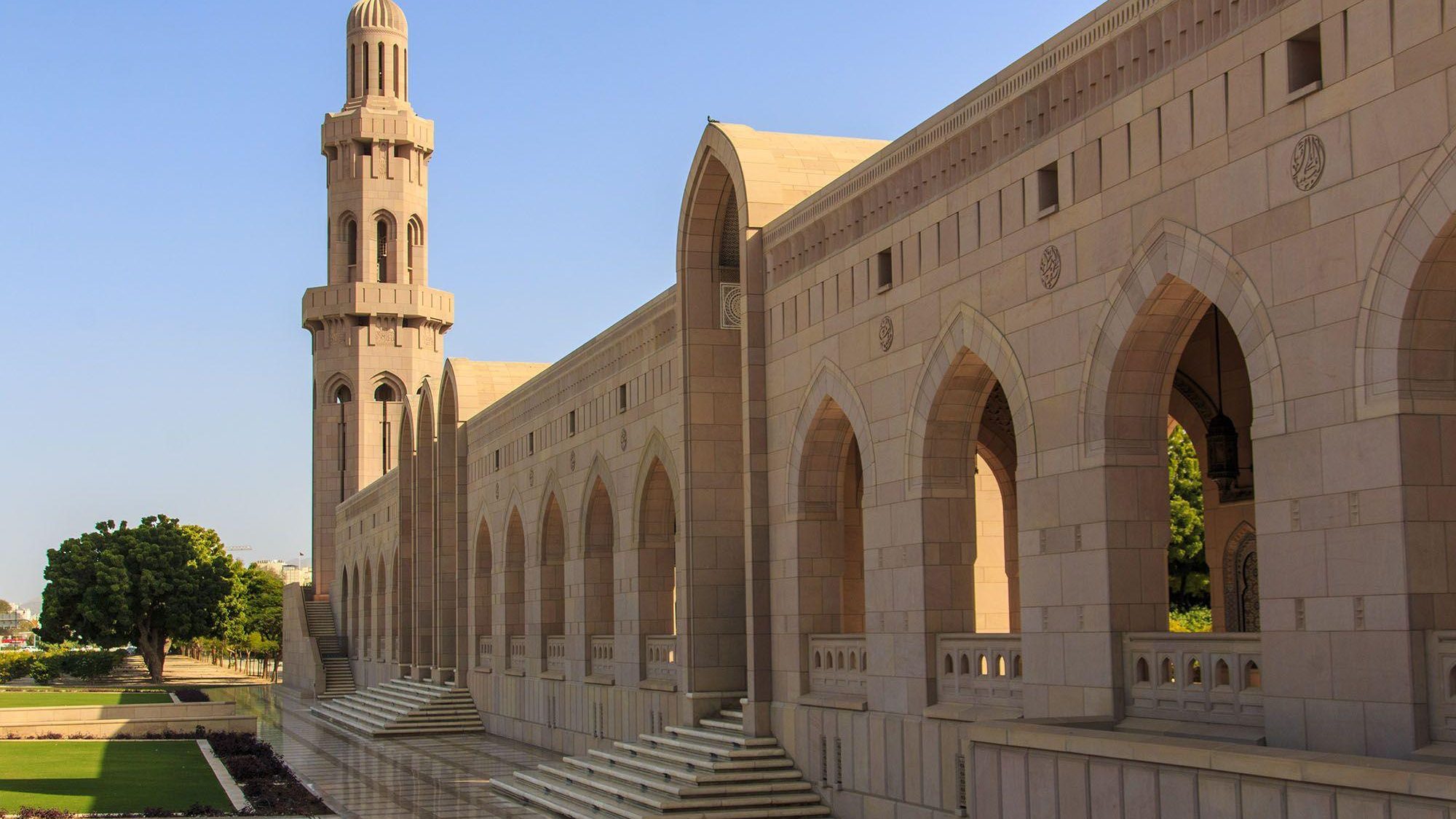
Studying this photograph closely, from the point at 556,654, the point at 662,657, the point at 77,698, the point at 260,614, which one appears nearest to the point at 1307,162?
the point at 662,657

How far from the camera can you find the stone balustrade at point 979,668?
Result: 48.5 feet

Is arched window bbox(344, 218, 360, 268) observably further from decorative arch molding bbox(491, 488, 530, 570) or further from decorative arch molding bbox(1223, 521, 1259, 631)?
decorative arch molding bbox(1223, 521, 1259, 631)

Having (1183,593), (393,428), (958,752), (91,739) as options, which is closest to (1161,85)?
(958,752)

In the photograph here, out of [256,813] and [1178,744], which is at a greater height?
[1178,744]

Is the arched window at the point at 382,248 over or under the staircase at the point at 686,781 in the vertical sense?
over

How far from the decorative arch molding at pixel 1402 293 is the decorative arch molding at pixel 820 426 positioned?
7.61 m

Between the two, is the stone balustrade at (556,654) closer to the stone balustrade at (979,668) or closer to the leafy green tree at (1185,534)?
the stone balustrade at (979,668)

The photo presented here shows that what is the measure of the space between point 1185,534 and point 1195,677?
28116 mm

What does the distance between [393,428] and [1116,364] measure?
1997 inches

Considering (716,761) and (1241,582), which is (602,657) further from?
(1241,582)

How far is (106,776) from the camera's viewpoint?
75.2 ft

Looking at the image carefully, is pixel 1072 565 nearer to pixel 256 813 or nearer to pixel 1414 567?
pixel 1414 567

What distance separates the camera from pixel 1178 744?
1027 cm

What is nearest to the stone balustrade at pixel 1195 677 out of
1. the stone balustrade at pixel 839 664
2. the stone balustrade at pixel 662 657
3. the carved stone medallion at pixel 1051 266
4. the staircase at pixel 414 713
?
the carved stone medallion at pixel 1051 266
